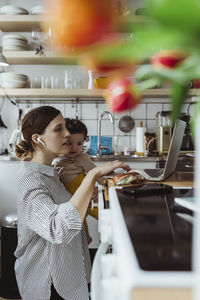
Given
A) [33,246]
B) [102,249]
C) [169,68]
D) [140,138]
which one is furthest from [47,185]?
[140,138]

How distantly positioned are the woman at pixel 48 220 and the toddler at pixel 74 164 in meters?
0.33

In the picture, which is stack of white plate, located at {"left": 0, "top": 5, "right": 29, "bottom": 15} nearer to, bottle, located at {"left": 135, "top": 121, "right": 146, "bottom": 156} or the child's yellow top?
bottle, located at {"left": 135, "top": 121, "right": 146, "bottom": 156}

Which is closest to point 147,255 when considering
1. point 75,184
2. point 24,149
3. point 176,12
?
point 176,12

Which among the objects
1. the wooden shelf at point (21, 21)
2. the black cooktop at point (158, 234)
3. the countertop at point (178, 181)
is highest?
the wooden shelf at point (21, 21)

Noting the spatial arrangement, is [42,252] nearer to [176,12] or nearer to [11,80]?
[176,12]

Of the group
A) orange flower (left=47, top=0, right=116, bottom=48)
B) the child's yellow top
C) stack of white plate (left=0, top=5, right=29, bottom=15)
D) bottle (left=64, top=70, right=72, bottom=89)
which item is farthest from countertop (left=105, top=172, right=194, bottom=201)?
stack of white plate (left=0, top=5, right=29, bottom=15)

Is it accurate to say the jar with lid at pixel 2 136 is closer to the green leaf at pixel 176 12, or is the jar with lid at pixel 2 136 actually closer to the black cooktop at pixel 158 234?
the black cooktop at pixel 158 234

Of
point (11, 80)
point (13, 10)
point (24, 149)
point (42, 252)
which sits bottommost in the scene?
point (42, 252)

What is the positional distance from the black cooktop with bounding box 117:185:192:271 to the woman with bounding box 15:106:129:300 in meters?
0.28

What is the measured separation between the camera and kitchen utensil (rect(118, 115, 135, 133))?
358cm

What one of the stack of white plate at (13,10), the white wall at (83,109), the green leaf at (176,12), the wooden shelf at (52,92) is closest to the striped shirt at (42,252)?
the green leaf at (176,12)

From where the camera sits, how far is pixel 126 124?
11.7 feet

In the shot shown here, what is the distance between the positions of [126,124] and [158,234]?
9.66ft

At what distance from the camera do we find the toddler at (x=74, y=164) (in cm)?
203
